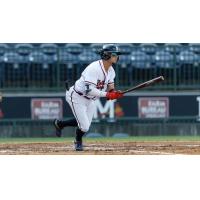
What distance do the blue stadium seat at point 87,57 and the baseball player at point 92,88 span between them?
7.58m

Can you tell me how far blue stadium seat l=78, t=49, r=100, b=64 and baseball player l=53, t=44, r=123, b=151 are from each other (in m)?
7.58

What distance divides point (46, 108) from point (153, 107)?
3.27 metres

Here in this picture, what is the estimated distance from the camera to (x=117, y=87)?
23.1m

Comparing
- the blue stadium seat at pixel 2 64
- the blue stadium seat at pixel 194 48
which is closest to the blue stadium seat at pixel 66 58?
the blue stadium seat at pixel 2 64

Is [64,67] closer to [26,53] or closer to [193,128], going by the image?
[26,53]

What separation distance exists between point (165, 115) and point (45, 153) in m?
8.25

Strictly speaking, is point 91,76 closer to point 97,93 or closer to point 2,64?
point 97,93

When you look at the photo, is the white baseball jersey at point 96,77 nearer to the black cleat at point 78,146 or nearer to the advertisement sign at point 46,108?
the black cleat at point 78,146

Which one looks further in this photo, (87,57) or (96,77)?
(87,57)

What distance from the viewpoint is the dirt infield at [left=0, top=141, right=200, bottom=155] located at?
1533 cm

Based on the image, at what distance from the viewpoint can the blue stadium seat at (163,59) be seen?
23.5 metres

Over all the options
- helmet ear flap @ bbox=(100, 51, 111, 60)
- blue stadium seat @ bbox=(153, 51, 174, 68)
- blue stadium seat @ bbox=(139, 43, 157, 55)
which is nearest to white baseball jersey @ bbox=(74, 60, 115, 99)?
helmet ear flap @ bbox=(100, 51, 111, 60)

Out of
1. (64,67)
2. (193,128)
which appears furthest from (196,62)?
(64,67)

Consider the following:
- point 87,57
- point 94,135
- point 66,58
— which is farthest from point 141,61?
point 94,135
